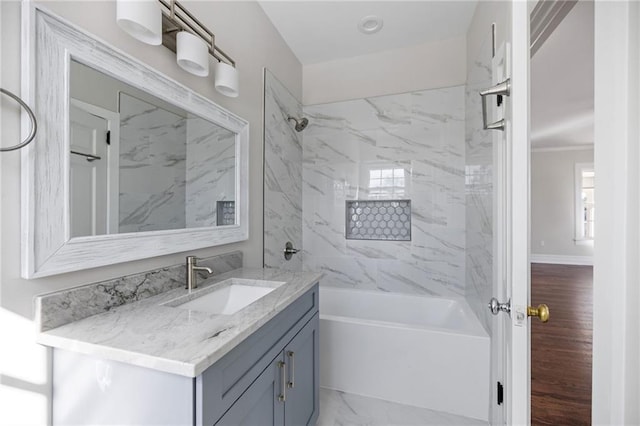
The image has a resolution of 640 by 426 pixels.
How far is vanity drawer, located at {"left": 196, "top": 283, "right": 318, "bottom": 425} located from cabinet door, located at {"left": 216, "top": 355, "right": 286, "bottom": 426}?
0.08ft

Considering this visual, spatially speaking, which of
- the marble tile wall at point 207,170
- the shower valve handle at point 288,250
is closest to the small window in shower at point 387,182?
the shower valve handle at point 288,250

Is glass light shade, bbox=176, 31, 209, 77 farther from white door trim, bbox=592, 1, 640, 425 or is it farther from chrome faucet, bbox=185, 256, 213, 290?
white door trim, bbox=592, 1, 640, 425

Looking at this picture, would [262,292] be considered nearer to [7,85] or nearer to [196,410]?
[196,410]

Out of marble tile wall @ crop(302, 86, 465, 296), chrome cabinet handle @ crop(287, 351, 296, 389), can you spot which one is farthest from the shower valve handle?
chrome cabinet handle @ crop(287, 351, 296, 389)

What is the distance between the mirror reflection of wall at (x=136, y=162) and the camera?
93 centimetres

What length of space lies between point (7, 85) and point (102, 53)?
1.04ft

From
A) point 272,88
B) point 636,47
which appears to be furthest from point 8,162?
point 272,88

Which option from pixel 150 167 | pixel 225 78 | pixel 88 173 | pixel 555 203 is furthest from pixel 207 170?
pixel 555 203

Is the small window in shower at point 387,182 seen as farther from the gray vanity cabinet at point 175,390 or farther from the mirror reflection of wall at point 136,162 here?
the gray vanity cabinet at point 175,390

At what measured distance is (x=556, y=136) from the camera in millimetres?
5707

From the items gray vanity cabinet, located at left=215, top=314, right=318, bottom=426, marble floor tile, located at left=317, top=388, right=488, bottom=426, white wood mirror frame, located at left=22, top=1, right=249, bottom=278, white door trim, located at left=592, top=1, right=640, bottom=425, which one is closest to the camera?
white door trim, located at left=592, top=1, right=640, bottom=425

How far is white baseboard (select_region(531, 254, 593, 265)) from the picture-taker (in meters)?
6.38

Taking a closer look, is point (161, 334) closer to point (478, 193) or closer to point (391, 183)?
point (478, 193)

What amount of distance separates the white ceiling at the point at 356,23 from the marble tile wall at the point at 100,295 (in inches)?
77.6
